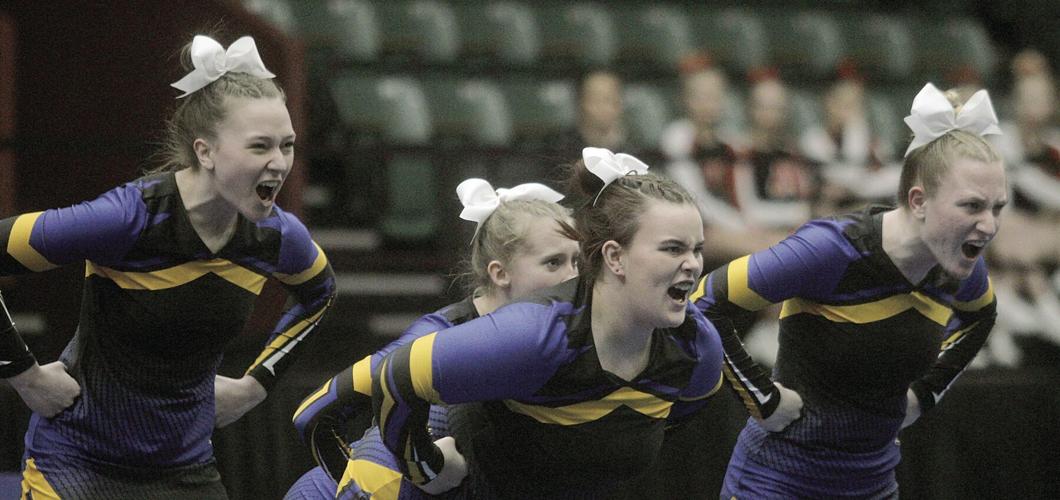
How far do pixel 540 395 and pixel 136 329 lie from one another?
37.5 inches

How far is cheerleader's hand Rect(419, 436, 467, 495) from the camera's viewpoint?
3141 mm

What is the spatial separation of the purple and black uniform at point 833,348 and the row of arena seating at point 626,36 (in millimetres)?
4086

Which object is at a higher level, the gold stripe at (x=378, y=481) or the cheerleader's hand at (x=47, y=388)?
the cheerleader's hand at (x=47, y=388)

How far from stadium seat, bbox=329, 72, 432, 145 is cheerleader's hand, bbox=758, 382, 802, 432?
11.7 feet

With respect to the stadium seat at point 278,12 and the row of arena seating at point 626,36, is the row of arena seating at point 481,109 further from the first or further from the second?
the stadium seat at point 278,12

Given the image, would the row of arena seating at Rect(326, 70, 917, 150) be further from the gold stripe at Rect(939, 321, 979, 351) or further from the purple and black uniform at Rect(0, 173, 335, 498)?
the purple and black uniform at Rect(0, 173, 335, 498)

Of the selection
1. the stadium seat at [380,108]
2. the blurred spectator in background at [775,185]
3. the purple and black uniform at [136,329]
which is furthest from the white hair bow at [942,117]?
the stadium seat at [380,108]

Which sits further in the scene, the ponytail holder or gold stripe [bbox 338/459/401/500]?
gold stripe [bbox 338/459/401/500]

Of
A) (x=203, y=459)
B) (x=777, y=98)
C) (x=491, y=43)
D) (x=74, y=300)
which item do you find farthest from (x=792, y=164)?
(x=203, y=459)

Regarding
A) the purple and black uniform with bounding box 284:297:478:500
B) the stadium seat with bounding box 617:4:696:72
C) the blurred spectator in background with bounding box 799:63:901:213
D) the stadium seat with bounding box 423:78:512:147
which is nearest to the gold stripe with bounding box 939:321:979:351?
the purple and black uniform with bounding box 284:297:478:500

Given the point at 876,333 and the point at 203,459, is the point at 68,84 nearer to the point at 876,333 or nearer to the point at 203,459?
the point at 203,459

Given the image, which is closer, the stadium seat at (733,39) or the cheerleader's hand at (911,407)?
the cheerleader's hand at (911,407)

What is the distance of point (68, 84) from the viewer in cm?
611

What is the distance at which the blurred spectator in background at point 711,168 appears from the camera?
594 cm
